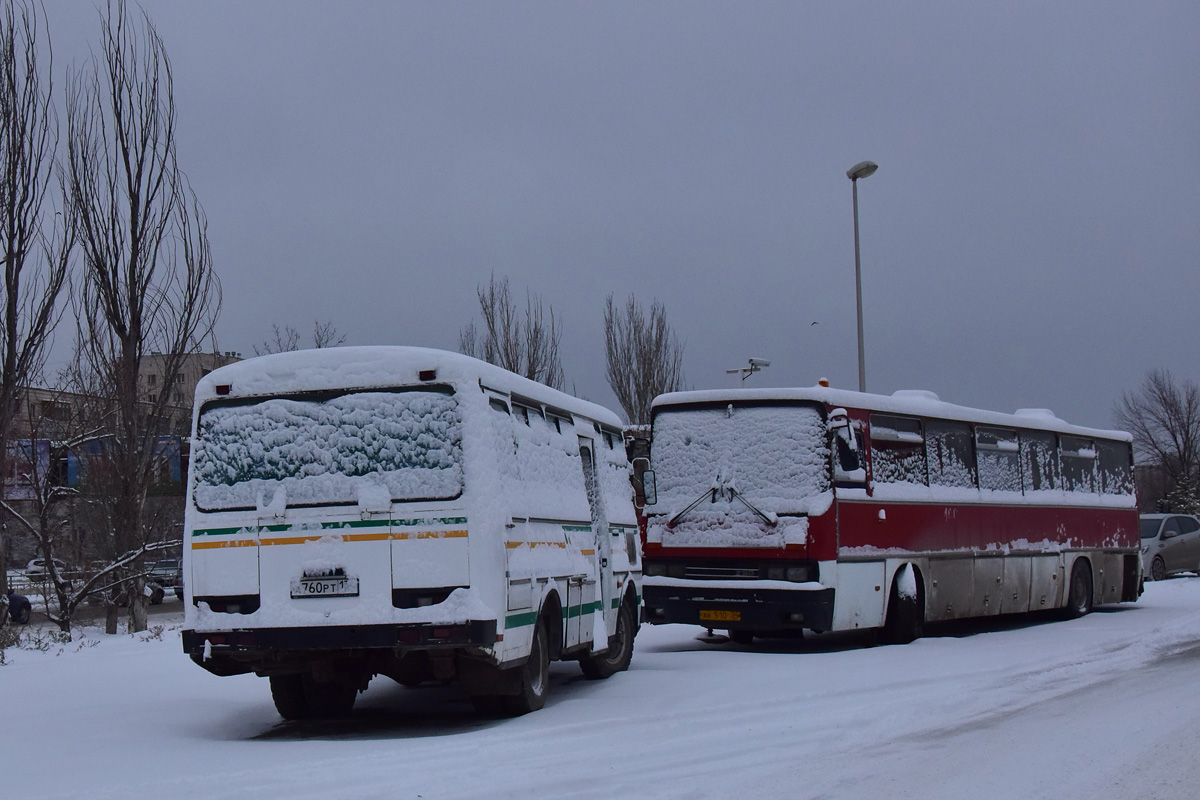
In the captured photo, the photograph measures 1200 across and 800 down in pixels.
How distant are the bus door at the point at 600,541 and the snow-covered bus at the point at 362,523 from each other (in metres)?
2.42

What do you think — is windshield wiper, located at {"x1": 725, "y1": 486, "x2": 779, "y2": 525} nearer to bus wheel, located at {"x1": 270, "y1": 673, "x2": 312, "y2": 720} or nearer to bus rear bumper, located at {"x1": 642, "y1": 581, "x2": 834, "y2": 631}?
bus rear bumper, located at {"x1": 642, "y1": 581, "x2": 834, "y2": 631}

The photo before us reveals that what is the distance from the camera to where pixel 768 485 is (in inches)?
640

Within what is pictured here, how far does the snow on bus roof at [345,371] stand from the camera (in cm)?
1025

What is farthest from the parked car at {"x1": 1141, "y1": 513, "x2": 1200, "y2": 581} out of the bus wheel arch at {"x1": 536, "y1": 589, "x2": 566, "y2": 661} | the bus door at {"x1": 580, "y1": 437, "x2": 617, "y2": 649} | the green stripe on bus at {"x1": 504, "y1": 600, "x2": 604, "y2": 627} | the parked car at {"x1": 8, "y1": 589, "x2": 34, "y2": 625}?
the bus wheel arch at {"x1": 536, "y1": 589, "x2": 566, "y2": 661}

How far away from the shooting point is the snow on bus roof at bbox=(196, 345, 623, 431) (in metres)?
10.2

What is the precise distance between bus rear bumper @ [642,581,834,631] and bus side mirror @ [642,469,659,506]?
1.37 metres

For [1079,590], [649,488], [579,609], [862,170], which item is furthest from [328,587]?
[862,170]

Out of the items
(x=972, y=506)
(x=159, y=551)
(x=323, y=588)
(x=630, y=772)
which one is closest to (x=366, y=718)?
(x=323, y=588)

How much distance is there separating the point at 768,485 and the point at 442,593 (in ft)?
23.1

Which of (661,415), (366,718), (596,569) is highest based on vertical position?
(661,415)

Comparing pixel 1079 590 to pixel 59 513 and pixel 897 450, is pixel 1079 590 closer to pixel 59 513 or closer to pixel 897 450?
pixel 897 450

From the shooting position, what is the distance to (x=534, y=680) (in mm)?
11242

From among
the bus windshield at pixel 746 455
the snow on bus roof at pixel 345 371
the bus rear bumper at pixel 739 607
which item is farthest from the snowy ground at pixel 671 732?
the snow on bus roof at pixel 345 371

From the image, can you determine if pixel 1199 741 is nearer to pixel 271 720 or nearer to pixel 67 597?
pixel 271 720
